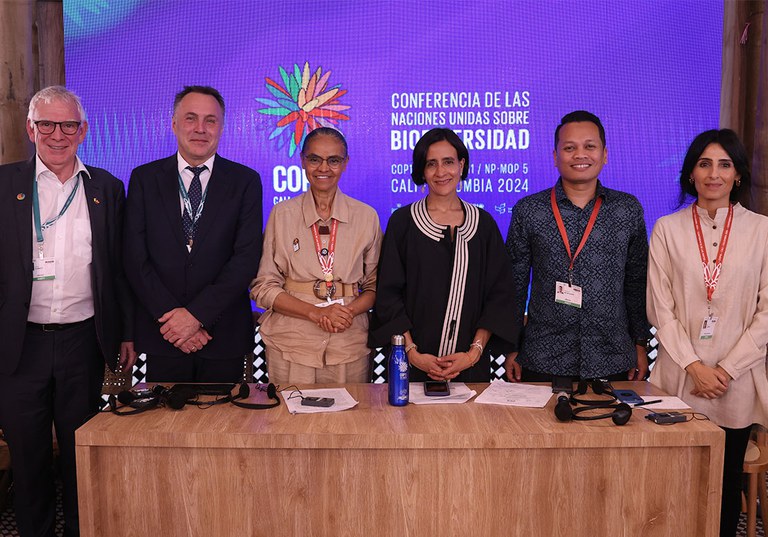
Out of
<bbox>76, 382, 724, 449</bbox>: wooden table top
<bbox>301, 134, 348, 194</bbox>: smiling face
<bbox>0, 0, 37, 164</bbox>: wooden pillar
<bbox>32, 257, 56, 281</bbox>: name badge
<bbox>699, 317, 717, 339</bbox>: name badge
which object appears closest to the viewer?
<bbox>76, 382, 724, 449</bbox>: wooden table top

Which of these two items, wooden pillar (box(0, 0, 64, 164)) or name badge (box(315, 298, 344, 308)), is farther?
wooden pillar (box(0, 0, 64, 164))

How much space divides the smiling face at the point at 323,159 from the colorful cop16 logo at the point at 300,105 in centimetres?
164

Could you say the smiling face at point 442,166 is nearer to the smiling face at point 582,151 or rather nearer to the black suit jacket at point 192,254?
the smiling face at point 582,151

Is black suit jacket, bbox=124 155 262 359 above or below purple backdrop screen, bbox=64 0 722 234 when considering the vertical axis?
below

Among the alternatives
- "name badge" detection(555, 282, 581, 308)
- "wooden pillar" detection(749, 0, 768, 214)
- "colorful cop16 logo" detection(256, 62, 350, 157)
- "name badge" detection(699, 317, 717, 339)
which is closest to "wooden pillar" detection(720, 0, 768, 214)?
"wooden pillar" detection(749, 0, 768, 214)

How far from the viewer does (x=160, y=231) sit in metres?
2.76

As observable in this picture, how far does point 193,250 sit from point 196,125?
540 mm

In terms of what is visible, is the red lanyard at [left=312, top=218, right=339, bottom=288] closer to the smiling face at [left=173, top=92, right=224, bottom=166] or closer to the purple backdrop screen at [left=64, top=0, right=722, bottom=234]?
the smiling face at [left=173, top=92, right=224, bottom=166]

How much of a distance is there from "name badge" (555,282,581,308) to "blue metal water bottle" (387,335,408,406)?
0.75 m

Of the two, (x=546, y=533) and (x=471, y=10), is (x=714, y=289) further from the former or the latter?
(x=471, y=10)

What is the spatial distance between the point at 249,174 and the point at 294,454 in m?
1.33

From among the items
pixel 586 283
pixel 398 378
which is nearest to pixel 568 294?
pixel 586 283

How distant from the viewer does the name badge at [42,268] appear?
2625 millimetres

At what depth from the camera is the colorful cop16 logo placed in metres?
4.33
